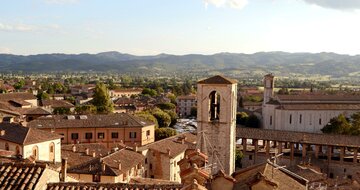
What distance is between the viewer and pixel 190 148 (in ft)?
82.5

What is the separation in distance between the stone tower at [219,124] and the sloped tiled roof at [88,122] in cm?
2566

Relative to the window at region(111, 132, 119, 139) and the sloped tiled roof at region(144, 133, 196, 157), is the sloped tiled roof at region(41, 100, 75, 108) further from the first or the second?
the sloped tiled roof at region(144, 133, 196, 157)

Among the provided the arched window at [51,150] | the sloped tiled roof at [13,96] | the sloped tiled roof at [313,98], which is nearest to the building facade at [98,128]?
the arched window at [51,150]

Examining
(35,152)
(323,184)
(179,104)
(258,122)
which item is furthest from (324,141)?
(179,104)

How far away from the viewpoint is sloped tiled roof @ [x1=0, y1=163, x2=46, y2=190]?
8.01 metres

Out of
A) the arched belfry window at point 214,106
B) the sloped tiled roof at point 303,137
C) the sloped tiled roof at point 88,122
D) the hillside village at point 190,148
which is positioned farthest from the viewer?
the sloped tiled roof at point 88,122

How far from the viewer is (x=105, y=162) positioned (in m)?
30.1

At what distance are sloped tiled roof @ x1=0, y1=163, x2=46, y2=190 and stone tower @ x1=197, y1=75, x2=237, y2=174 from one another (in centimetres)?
1758

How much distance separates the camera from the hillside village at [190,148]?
12.0 meters

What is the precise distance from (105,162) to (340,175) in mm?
24879

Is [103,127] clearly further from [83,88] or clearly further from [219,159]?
[83,88]

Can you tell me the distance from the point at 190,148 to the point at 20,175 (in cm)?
1734

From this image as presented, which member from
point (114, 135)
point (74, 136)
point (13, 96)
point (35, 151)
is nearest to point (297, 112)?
point (114, 135)

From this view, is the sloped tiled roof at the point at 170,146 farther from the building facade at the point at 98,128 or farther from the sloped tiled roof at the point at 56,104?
the sloped tiled roof at the point at 56,104
